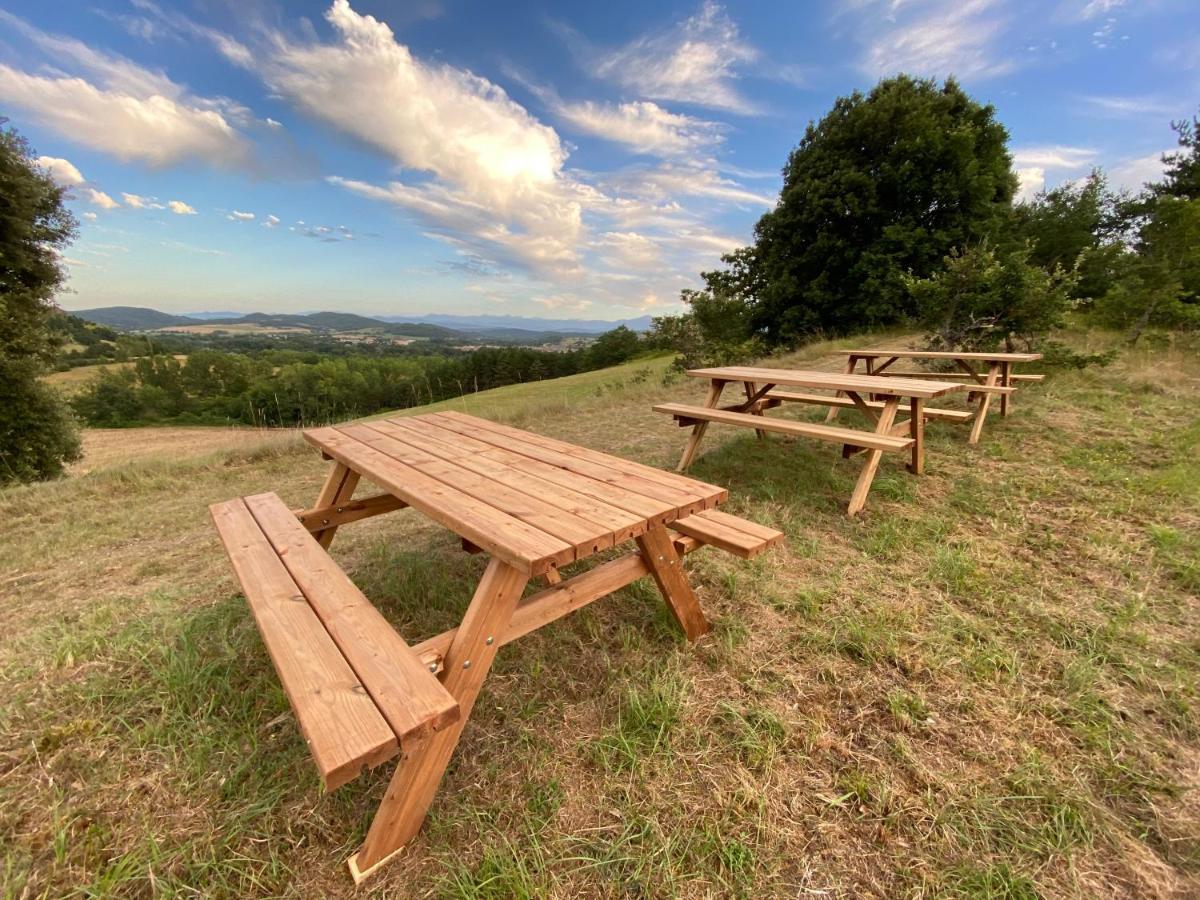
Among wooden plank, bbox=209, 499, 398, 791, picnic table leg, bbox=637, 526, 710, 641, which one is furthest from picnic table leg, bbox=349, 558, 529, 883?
picnic table leg, bbox=637, 526, 710, 641

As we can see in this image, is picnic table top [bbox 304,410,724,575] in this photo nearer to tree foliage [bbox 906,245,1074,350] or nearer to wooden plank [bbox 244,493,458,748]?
wooden plank [bbox 244,493,458,748]

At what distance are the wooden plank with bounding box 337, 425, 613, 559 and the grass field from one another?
78cm

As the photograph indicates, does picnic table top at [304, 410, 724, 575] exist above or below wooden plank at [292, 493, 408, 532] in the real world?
above

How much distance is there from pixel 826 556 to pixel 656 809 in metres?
1.93

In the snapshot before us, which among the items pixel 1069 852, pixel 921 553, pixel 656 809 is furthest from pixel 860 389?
pixel 656 809

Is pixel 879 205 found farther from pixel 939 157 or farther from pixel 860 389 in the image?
pixel 860 389

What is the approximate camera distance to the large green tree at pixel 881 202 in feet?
42.8

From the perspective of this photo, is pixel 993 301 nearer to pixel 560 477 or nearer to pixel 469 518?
pixel 560 477

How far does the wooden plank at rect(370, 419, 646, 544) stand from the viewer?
63.0 inches

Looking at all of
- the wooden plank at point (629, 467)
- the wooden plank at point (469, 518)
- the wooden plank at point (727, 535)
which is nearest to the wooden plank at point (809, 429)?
the wooden plank at point (629, 467)

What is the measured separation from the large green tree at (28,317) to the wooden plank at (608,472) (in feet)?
36.5

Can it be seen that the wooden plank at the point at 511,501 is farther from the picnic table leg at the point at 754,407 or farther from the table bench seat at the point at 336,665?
the picnic table leg at the point at 754,407

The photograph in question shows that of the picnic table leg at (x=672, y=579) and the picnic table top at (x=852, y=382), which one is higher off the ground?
the picnic table top at (x=852, y=382)

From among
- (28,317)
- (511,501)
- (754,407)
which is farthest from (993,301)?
(28,317)
